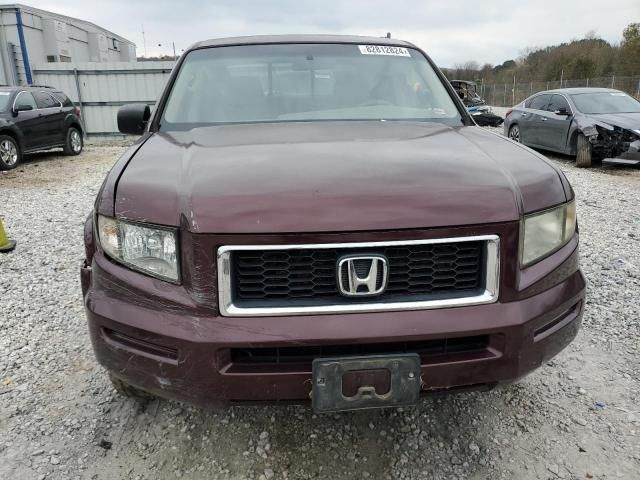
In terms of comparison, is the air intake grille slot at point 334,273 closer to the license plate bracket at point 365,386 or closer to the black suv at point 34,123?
the license plate bracket at point 365,386

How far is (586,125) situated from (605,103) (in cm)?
88

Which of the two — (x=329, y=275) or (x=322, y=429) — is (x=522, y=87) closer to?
(x=322, y=429)

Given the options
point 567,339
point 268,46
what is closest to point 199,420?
point 567,339

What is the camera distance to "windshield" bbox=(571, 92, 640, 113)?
9375 millimetres

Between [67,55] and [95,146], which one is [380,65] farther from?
[67,55]

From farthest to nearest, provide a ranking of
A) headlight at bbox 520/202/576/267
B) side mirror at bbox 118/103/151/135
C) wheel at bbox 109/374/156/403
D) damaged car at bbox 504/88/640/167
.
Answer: damaged car at bbox 504/88/640/167, side mirror at bbox 118/103/151/135, wheel at bbox 109/374/156/403, headlight at bbox 520/202/576/267

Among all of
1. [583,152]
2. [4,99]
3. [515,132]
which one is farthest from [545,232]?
[4,99]

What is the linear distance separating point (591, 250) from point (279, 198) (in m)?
4.09

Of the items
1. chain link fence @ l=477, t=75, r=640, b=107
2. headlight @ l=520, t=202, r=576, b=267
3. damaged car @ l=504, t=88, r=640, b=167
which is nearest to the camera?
headlight @ l=520, t=202, r=576, b=267

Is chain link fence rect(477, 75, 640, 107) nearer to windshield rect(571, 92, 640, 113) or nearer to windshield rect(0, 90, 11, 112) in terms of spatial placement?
windshield rect(571, 92, 640, 113)

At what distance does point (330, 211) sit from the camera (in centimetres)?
156

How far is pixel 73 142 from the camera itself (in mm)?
12461

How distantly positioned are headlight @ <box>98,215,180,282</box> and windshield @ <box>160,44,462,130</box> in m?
1.04

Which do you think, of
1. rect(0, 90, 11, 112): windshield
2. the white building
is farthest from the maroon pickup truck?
the white building
